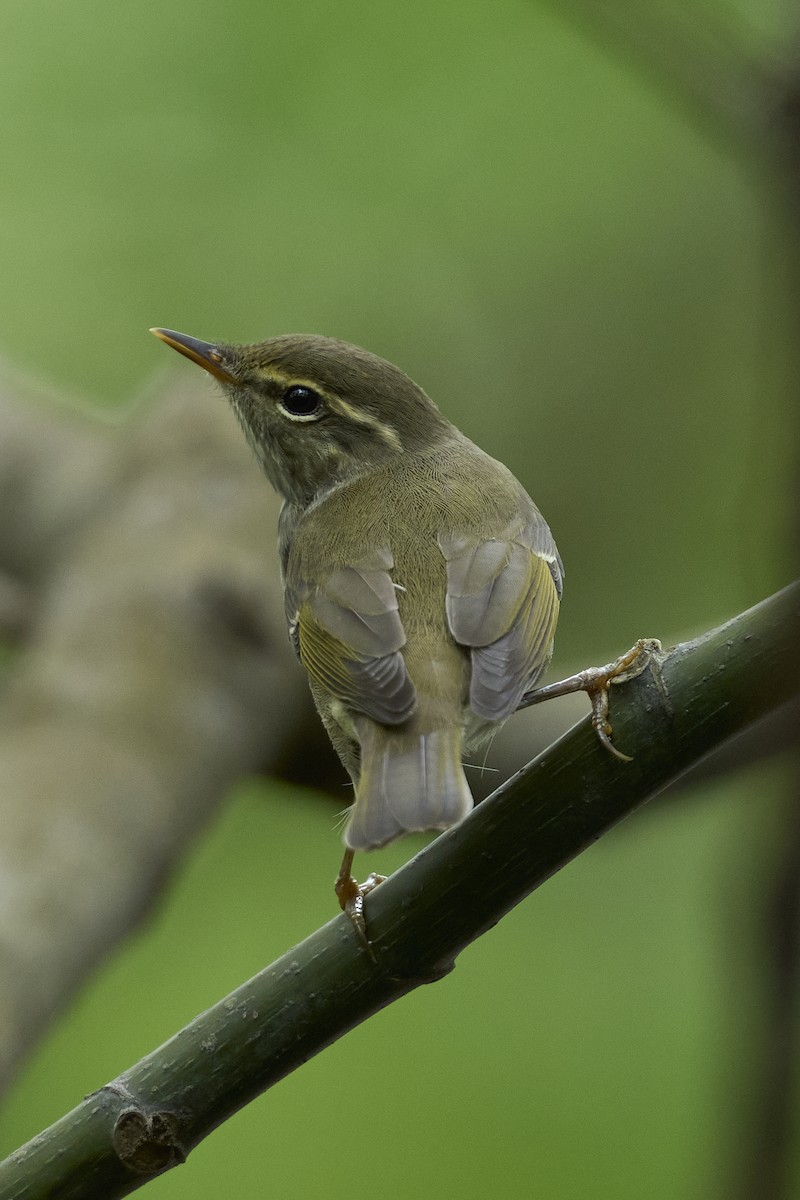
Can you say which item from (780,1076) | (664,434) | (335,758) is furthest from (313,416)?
(664,434)

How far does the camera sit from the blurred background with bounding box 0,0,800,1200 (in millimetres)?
5453

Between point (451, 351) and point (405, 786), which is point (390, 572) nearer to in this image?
point (405, 786)

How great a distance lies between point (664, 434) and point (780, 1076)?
680 cm

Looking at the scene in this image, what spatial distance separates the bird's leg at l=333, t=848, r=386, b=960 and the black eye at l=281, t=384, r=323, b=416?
1336 mm

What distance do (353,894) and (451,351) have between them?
6.00 metres

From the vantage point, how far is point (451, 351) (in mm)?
8242

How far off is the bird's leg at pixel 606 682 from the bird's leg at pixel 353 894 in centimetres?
48

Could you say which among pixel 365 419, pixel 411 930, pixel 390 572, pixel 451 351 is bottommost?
pixel 411 930

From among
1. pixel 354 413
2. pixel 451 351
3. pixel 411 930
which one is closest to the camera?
pixel 411 930

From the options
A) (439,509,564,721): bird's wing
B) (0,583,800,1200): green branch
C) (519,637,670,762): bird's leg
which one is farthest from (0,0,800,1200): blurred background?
(0,583,800,1200): green branch

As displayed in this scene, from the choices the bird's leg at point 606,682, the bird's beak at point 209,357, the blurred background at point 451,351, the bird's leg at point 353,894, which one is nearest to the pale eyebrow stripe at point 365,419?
the bird's beak at point 209,357

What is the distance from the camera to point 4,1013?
3.74 meters

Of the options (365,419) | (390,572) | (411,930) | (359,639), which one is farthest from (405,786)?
(365,419)

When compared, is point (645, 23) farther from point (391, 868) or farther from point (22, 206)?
point (22, 206)
